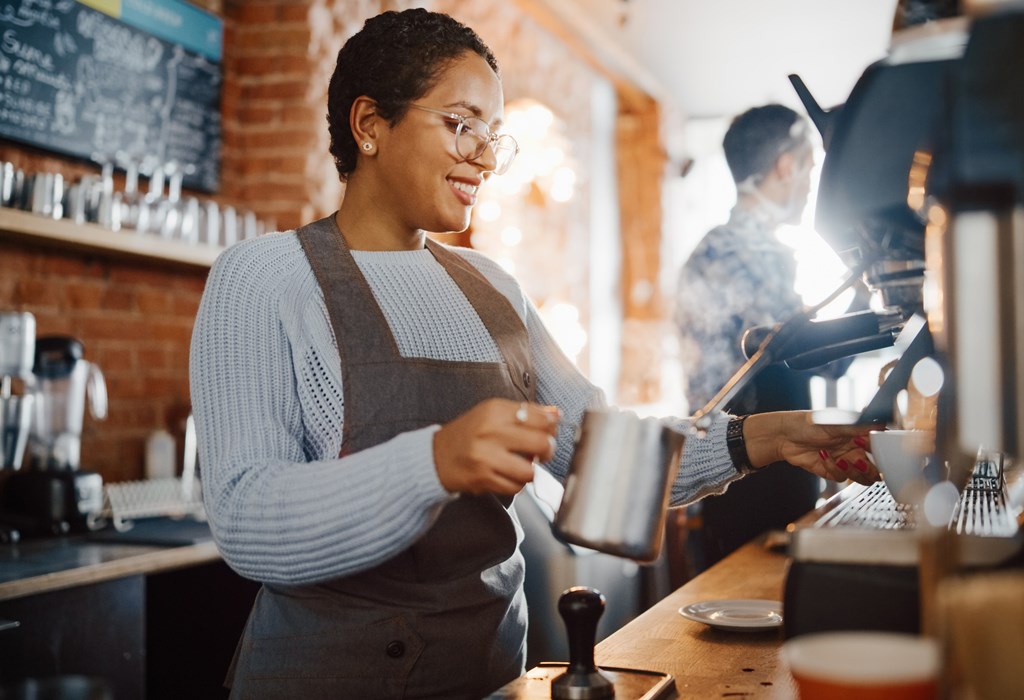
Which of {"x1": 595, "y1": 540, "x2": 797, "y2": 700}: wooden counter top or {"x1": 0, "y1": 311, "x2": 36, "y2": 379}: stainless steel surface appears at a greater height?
{"x1": 0, "y1": 311, "x2": 36, "y2": 379}: stainless steel surface

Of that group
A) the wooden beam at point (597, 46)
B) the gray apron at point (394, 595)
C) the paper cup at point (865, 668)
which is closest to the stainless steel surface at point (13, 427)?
the gray apron at point (394, 595)

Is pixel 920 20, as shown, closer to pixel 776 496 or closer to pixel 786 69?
pixel 776 496

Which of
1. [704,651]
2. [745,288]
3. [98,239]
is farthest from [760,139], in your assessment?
[704,651]

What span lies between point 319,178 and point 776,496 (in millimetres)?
1897

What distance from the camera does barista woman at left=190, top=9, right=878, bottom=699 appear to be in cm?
106

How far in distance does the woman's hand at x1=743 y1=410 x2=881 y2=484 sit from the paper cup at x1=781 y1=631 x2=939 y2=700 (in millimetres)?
718

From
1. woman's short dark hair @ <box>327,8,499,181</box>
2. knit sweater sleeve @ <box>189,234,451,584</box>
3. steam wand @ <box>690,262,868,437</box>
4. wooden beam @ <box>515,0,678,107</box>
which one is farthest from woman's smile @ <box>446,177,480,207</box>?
wooden beam @ <box>515,0,678,107</box>

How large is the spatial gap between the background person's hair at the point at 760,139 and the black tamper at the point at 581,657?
2.09 m

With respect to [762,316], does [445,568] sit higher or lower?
lower

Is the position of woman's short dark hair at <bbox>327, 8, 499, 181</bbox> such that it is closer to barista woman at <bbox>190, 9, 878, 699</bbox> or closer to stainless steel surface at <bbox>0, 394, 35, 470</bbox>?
barista woman at <bbox>190, 9, 878, 699</bbox>

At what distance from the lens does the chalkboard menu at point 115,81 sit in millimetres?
2617

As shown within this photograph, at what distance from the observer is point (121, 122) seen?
2.93m

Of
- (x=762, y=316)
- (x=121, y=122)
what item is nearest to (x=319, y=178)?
(x=121, y=122)

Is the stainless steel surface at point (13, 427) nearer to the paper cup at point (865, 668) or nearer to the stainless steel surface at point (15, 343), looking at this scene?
the stainless steel surface at point (15, 343)
